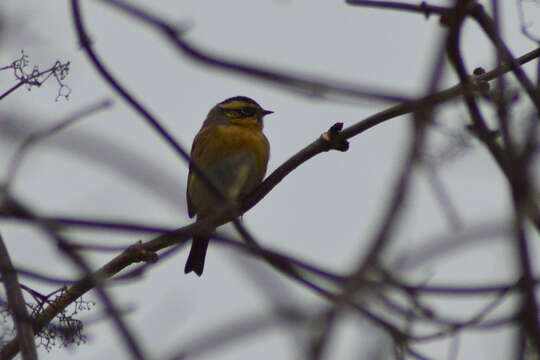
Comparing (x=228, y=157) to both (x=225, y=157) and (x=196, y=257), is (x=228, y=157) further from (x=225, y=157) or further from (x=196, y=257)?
(x=196, y=257)

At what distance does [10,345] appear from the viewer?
334cm

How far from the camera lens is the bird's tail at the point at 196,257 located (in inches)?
297

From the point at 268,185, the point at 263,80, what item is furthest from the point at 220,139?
the point at 263,80

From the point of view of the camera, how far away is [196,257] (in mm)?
7574

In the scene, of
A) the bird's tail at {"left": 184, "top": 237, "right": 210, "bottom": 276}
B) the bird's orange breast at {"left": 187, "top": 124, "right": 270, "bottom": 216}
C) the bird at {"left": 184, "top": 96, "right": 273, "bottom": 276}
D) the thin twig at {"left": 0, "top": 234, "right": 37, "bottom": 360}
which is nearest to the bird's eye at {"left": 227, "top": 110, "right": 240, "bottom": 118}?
the bird at {"left": 184, "top": 96, "right": 273, "bottom": 276}

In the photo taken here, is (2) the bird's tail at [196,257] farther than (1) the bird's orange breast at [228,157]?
Yes

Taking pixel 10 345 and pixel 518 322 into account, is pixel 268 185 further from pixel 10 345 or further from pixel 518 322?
pixel 518 322

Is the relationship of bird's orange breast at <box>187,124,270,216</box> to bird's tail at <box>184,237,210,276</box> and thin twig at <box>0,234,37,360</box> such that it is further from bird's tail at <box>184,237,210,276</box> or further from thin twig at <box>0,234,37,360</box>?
thin twig at <box>0,234,37,360</box>

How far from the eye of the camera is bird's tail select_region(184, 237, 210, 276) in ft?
24.7

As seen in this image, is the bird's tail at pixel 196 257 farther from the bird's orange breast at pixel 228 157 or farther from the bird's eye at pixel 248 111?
the bird's eye at pixel 248 111

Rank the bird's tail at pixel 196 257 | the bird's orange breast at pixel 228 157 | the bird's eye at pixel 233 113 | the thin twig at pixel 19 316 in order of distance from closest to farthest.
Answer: the thin twig at pixel 19 316
the bird's orange breast at pixel 228 157
the bird's tail at pixel 196 257
the bird's eye at pixel 233 113

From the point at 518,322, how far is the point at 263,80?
1.00 metres

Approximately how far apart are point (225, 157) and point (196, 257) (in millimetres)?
1137

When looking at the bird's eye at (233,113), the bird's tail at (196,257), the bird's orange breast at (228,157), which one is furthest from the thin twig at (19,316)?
the bird's eye at (233,113)
